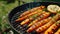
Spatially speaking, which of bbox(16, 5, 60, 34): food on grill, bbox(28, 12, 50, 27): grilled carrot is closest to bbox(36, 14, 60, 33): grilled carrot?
bbox(16, 5, 60, 34): food on grill

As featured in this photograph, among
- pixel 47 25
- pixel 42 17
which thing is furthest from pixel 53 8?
pixel 47 25

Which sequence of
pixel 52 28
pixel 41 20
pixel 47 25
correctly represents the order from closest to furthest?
pixel 52 28
pixel 47 25
pixel 41 20

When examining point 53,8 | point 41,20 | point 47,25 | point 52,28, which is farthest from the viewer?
point 53,8

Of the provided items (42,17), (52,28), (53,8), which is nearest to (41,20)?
(42,17)

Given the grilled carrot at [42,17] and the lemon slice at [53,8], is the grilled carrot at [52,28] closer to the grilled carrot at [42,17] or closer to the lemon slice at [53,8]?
the grilled carrot at [42,17]

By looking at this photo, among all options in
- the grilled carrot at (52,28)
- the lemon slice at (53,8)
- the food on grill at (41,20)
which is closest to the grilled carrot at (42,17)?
the food on grill at (41,20)

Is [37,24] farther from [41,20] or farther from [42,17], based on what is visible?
[42,17]

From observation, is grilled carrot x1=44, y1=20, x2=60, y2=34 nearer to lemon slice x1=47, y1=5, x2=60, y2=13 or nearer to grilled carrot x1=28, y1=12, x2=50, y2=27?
grilled carrot x1=28, y1=12, x2=50, y2=27

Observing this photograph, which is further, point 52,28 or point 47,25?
point 47,25

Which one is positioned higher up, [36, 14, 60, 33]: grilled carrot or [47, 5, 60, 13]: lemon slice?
[47, 5, 60, 13]: lemon slice
